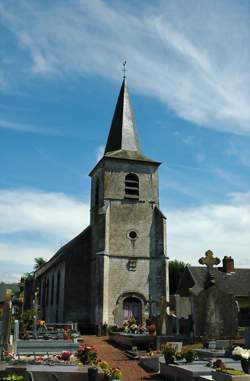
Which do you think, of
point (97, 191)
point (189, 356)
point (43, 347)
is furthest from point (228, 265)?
point (189, 356)

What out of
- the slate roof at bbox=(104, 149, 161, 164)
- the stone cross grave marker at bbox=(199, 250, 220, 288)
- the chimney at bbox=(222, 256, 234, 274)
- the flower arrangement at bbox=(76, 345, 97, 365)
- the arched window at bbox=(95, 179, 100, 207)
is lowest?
the flower arrangement at bbox=(76, 345, 97, 365)

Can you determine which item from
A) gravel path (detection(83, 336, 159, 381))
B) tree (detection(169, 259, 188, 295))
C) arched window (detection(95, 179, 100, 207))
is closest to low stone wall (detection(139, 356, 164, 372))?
gravel path (detection(83, 336, 159, 381))

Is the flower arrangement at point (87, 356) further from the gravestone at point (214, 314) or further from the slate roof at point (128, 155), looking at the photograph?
the slate roof at point (128, 155)

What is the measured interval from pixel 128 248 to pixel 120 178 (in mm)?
4870

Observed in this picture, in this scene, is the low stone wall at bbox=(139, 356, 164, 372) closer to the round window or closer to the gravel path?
the gravel path

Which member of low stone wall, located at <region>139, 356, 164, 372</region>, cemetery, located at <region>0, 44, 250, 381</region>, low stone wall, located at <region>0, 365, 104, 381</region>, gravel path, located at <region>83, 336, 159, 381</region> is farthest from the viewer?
cemetery, located at <region>0, 44, 250, 381</region>

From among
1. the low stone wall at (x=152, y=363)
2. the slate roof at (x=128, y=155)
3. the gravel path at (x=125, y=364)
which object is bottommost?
the gravel path at (x=125, y=364)

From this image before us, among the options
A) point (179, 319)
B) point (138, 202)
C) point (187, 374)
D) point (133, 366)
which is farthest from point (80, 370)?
point (138, 202)

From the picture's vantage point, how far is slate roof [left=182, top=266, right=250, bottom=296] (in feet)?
112

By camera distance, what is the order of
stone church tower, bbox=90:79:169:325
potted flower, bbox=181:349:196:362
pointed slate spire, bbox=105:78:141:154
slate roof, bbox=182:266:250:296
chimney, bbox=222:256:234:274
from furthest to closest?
chimney, bbox=222:256:234:274 → slate roof, bbox=182:266:250:296 → pointed slate spire, bbox=105:78:141:154 → stone church tower, bbox=90:79:169:325 → potted flower, bbox=181:349:196:362

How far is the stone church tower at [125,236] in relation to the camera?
26.0 m

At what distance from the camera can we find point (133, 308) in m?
26.3

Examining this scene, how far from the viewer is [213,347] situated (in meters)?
13.4

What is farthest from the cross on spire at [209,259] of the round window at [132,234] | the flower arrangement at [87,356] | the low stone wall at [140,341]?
A: the round window at [132,234]
